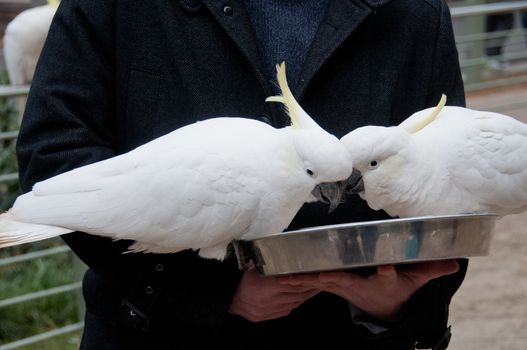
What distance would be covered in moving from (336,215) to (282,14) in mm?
334

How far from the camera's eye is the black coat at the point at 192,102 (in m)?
1.29

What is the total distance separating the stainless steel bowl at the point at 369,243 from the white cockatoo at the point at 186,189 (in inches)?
3.4

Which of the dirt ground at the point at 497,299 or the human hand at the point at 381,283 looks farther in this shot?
the dirt ground at the point at 497,299

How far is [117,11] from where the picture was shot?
1.32 meters

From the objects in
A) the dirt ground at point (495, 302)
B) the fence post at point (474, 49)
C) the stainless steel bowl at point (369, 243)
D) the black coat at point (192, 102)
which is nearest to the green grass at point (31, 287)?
the dirt ground at point (495, 302)

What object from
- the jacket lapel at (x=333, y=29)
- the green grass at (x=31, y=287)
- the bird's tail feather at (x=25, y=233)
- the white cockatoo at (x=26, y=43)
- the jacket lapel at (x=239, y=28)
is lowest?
the green grass at (x=31, y=287)

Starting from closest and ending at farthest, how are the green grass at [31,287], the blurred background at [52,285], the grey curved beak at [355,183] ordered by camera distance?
the grey curved beak at [355,183]
the blurred background at [52,285]
the green grass at [31,287]

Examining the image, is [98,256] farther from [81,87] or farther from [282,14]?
[282,14]

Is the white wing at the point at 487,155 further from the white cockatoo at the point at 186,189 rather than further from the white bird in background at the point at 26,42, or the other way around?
the white bird in background at the point at 26,42

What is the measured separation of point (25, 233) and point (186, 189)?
9.3 inches

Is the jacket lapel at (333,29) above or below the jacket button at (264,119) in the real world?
above

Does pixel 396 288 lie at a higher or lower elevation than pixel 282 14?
lower

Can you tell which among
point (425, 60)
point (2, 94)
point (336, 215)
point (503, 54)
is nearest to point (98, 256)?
point (336, 215)

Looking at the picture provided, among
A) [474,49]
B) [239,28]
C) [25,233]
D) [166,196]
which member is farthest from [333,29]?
[474,49]
